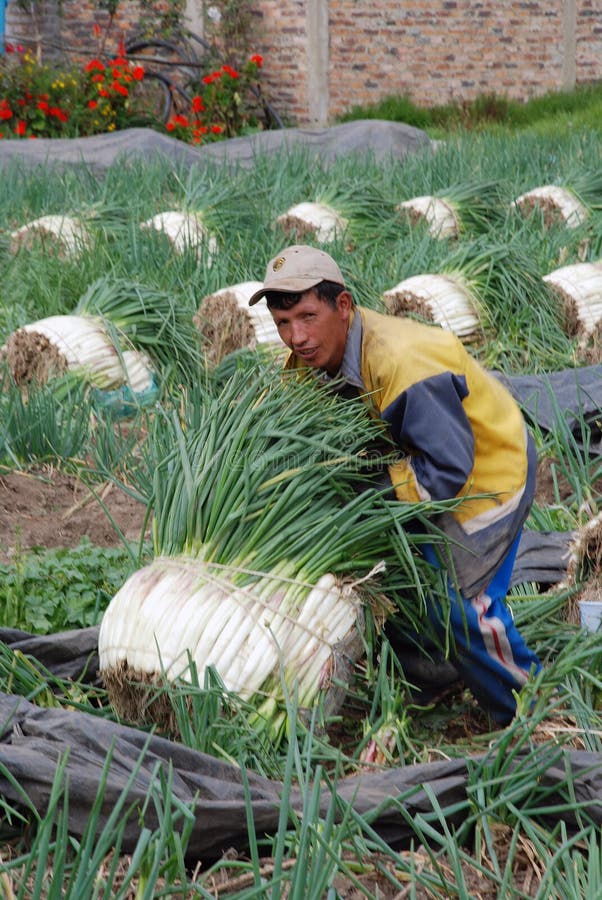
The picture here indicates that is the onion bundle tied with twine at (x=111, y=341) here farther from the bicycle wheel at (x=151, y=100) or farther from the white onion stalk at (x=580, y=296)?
the bicycle wheel at (x=151, y=100)

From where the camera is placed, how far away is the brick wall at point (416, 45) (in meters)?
13.3

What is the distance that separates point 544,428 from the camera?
4273 millimetres

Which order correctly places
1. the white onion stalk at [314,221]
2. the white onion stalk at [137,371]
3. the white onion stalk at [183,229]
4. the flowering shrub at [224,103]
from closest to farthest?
the white onion stalk at [137,371] → the white onion stalk at [183,229] → the white onion stalk at [314,221] → the flowering shrub at [224,103]

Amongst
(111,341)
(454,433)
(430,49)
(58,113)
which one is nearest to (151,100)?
(58,113)

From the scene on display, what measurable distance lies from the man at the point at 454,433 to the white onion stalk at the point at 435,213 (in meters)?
4.24

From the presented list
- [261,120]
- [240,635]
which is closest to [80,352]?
[240,635]

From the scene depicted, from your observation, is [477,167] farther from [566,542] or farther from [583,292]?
[566,542]

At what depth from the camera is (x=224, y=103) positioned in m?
12.7

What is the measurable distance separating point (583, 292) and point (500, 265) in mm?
413

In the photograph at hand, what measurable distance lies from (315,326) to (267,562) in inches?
21.1

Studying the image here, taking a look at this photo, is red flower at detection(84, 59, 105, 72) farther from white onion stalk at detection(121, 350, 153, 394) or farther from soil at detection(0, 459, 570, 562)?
soil at detection(0, 459, 570, 562)

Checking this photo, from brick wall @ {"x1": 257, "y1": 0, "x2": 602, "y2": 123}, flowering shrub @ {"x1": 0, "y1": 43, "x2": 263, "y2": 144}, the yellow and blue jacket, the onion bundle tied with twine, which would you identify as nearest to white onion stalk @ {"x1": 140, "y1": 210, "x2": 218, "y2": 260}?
the onion bundle tied with twine

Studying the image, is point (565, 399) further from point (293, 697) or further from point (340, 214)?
point (340, 214)

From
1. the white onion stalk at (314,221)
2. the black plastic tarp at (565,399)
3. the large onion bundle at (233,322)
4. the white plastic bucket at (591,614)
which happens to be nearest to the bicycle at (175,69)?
the white onion stalk at (314,221)
